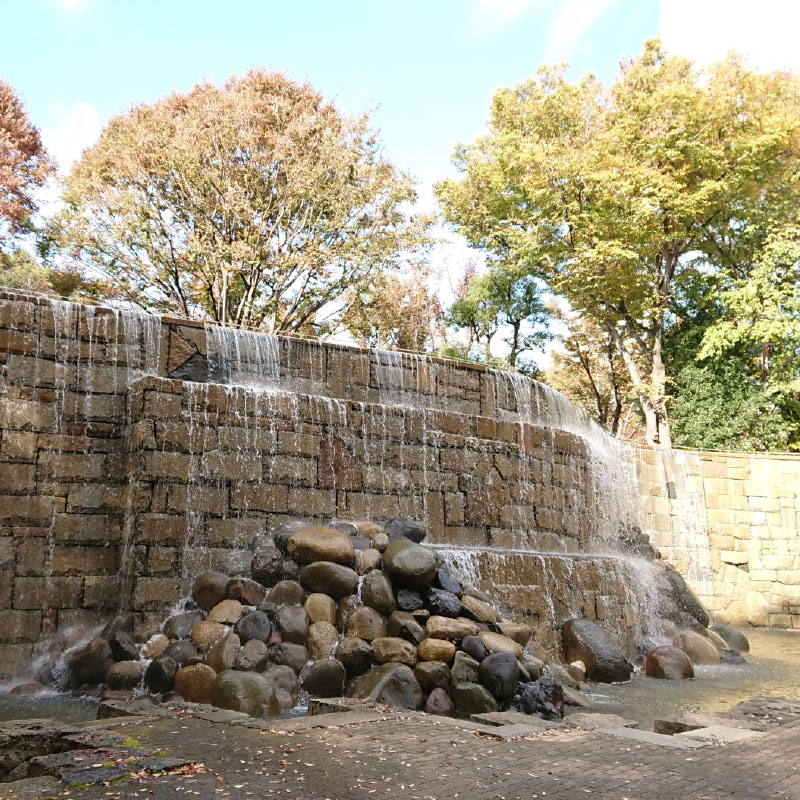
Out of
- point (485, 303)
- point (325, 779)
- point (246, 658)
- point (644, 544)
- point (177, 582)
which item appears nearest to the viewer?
point (325, 779)

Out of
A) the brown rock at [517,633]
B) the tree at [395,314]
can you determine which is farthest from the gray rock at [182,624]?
the tree at [395,314]

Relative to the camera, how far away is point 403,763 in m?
3.88

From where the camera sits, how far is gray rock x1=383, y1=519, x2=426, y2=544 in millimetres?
8617

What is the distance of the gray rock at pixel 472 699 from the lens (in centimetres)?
619

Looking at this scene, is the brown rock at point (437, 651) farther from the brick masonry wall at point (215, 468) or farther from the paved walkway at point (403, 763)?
the brick masonry wall at point (215, 468)

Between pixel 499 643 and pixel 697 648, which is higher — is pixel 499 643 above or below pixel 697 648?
above

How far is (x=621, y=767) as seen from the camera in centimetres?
396

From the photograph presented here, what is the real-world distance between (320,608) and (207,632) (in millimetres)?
1021

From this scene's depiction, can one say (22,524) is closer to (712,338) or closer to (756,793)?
(756,793)

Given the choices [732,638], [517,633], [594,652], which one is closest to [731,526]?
[732,638]

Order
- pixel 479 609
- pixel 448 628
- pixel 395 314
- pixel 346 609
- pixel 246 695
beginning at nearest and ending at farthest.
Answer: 1. pixel 246 695
2. pixel 448 628
3. pixel 346 609
4. pixel 479 609
5. pixel 395 314

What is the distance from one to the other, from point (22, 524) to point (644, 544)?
1061 centimetres

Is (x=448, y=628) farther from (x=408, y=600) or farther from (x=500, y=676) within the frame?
(x=500, y=676)

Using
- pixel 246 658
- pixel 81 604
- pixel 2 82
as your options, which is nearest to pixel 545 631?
pixel 246 658
